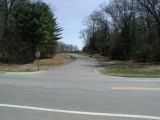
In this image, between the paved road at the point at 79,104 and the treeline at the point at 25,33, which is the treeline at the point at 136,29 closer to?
the treeline at the point at 25,33

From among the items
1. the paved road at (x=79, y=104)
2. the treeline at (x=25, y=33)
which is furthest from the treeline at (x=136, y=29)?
the paved road at (x=79, y=104)

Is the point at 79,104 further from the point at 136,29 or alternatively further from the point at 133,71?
the point at 136,29

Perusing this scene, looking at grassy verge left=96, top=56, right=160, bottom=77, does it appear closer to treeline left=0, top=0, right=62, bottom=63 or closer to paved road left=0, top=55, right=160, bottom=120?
paved road left=0, top=55, right=160, bottom=120

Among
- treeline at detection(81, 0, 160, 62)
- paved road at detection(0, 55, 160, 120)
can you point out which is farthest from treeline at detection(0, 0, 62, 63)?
paved road at detection(0, 55, 160, 120)

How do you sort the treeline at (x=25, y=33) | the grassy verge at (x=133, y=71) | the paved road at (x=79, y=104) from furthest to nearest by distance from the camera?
the treeline at (x=25, y=33) → the grassy verge at (x=133, y=71) → the paved road at (x=79, y=104)

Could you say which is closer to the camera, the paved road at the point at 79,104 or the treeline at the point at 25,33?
the paved road at the point at 79,104

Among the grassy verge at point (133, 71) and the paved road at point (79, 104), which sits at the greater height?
the paved road at point (79, 104)

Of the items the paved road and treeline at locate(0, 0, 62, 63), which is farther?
treeline at locate(0, 0, 62, 63)

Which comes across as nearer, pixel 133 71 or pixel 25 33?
pixel 133 71

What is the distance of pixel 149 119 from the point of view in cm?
781

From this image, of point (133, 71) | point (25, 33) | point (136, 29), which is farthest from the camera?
point (136, 29)

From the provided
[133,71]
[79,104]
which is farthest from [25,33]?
[79,104]

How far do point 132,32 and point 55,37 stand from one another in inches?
705

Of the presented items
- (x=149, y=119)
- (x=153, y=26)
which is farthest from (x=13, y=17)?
(x=149, y=119)
